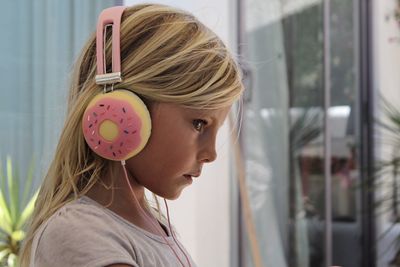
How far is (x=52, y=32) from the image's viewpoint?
6.68 feet

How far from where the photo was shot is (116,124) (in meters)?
0.70

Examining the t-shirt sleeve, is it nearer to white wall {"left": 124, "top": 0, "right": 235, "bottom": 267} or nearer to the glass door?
white wall {"left": 124, "top": 0, "right": 235, "bottom": 267}

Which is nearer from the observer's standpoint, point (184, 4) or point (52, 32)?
point (52, 32)

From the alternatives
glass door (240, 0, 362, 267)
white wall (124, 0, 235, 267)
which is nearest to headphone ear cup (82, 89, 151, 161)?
white wall (124, 0, 235, 267)

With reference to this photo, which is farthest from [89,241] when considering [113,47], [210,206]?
[210,206]

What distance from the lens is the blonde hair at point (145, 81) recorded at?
0.72 meters

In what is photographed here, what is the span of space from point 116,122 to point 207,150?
0.12 meters

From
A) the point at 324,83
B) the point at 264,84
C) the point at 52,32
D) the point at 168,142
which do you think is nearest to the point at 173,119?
the point at 168,142

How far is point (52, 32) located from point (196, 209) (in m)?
0.83

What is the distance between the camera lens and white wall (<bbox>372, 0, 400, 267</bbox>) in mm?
3797

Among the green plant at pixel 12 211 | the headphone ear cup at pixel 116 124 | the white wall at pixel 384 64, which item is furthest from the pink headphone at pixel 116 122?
the white wall at pixel 384 64

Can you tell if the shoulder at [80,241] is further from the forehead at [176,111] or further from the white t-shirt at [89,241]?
the forehead at [176,111]

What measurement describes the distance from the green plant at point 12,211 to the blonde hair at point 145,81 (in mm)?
1014

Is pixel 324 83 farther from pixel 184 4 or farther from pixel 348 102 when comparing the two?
pixel 184 4
